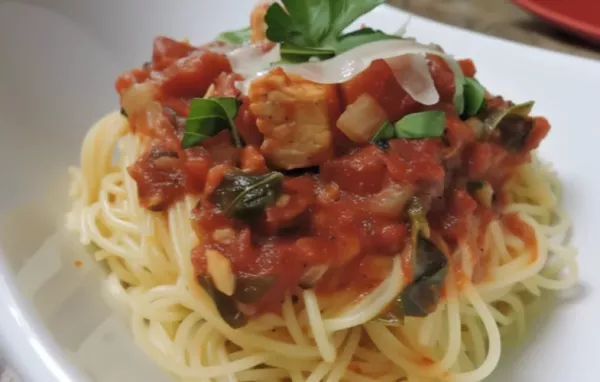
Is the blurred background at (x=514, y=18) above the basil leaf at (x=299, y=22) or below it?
below

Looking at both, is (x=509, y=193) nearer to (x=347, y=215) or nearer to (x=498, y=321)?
(x=498, y=321)

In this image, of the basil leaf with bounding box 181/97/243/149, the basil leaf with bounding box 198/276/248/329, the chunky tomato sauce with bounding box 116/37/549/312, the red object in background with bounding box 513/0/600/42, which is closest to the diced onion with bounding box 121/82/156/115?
the chunky tomato sauce with bounding box 116/37/549/312

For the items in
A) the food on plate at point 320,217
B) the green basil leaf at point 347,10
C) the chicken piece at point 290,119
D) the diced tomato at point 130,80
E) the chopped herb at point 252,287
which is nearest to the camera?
the chopped herb at point 252,287

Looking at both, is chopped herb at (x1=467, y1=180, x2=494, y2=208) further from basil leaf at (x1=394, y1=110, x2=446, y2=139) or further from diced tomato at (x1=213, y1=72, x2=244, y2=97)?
diced tomato at (x1=213, y1=72, x2=244, y2=97)

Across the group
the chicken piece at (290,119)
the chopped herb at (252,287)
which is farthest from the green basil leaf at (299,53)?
the chopped herb at (252,287)

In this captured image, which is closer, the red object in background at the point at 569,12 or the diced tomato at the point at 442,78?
the diced tomato at the point at 442,78

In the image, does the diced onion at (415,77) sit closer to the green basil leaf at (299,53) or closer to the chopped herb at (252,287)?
the green basil leaf at (299,53)

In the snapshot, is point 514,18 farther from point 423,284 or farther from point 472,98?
point 423,284

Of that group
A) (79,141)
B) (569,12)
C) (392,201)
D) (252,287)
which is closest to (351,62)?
(392,201)
